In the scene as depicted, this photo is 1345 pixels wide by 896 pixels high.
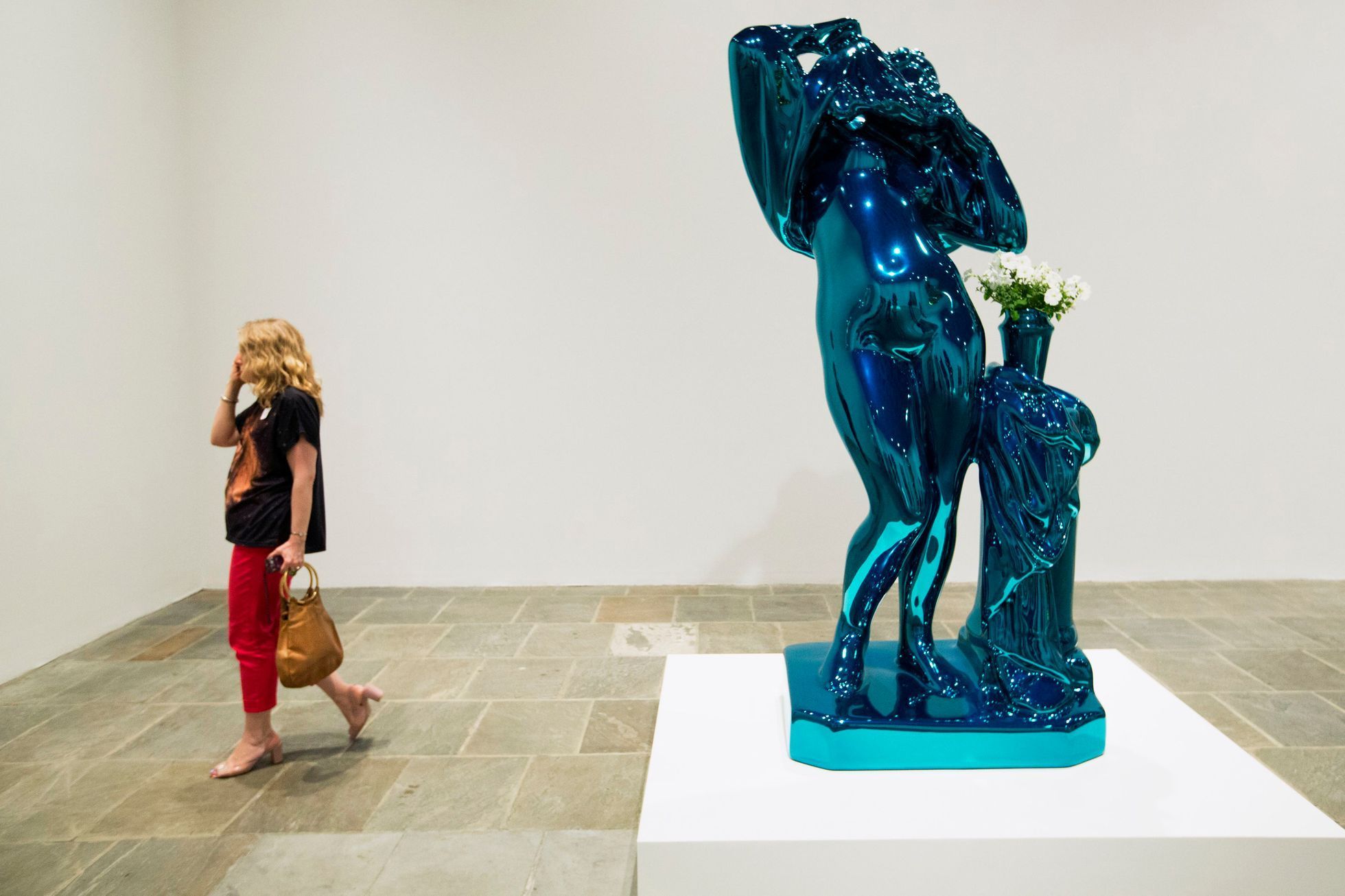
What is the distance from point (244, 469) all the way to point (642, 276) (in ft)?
8.64

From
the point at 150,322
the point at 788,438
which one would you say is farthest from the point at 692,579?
the point at 150,322

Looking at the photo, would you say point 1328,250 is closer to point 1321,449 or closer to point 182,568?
point 1321,449

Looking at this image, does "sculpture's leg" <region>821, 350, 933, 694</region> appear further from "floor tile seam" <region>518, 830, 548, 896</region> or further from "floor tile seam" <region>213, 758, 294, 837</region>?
"floor tile seam" <region>213, 758, 294, 837</region>

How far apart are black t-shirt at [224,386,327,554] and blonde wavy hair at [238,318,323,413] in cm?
3

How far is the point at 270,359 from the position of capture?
108 inches

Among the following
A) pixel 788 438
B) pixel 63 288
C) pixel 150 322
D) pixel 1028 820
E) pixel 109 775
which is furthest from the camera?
pixel 788 438

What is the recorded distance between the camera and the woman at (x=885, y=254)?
2051mm

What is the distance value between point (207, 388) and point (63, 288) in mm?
1096

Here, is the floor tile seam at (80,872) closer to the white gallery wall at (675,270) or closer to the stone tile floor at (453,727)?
the stone tile floor at (453,727)

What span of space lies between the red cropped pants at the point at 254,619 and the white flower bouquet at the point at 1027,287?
2.28 meters

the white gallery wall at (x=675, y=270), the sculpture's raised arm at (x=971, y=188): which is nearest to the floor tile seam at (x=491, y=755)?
the sculpture's raised arm at (x=971, y=188)

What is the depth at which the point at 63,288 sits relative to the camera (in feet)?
13.1

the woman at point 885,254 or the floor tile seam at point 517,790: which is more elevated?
the woman at point 885,254

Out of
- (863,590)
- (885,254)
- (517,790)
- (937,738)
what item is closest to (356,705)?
(517,790)
